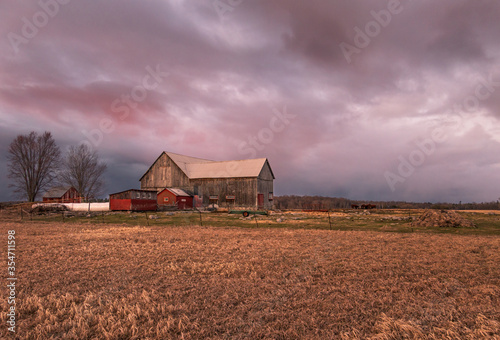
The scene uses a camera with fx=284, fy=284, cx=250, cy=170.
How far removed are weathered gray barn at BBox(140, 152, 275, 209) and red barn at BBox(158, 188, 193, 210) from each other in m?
2.28

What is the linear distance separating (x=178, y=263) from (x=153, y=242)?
6.07 m

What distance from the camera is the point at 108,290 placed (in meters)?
8.02

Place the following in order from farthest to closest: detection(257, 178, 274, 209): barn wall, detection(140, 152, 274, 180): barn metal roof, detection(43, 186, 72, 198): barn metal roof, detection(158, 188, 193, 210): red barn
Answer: detection(43, 186, 72, 198): barn metal roof → detection(140, 152, 274, 180): barn metal roof → detection(257, 178, 274, 209): barn wall → detection(158, 188, 193, 210): red barn

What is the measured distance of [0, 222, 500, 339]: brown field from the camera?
18.4 feet

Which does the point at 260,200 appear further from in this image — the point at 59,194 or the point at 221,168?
the point at 59,194

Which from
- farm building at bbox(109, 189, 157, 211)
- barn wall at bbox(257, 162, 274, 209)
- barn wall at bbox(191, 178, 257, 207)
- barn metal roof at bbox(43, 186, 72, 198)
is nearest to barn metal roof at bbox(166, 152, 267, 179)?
barn wall at bbox(191, 178, 257, 207)

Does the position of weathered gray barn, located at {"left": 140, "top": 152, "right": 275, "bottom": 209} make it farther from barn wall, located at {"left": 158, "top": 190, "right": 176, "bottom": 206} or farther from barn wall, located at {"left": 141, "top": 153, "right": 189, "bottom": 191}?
barn wall, located at {"left": 158, "top": 190, "right": 176, "bottom": 206}

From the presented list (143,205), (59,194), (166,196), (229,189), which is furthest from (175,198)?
(59,194)

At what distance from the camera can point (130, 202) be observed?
47.2 meters

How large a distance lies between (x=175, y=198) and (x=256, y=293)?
161ft

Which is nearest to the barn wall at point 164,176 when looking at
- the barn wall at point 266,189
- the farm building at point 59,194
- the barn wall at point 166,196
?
the barn wall at point 166,196

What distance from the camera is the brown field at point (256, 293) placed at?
5.60m

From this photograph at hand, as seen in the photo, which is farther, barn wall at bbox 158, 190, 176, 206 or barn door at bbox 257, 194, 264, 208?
barn door at bbox 257, 194, 264, 208

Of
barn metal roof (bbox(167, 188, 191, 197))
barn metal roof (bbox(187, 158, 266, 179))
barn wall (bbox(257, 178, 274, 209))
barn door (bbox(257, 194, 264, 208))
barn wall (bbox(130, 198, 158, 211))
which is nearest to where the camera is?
barn wall (bbox(130, 198, 158, 211))
